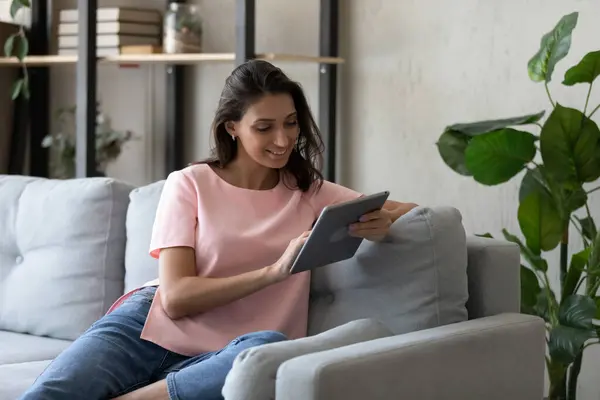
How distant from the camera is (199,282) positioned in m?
2.19

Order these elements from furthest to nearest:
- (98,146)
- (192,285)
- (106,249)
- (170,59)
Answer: (98,146) < (170,59) < (106,249) < (192,285)

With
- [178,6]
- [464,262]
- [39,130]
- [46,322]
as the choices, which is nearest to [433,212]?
[464,262]

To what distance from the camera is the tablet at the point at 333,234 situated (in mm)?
2010

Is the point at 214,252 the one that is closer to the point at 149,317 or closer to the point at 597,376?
the point at 149,317

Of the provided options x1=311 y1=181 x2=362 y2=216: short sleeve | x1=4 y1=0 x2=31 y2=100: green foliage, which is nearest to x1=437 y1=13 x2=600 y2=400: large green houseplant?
x1=311 y1=181 x2=362 y2=216: short sleeve

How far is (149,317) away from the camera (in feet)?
7.32

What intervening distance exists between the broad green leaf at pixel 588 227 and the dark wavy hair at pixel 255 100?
828 mm

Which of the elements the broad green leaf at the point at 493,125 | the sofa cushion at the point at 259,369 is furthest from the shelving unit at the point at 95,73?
the sofa cushion at the point at 259,369

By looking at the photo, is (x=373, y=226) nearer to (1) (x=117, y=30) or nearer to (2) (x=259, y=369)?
(2) (x=259, y=369)

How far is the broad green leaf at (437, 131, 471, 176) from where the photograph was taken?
283 centimetres

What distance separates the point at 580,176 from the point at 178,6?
59.2 inches

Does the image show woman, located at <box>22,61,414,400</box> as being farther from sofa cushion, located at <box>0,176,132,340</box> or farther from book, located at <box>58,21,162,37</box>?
book, located at <box>58,21,162,37</box>

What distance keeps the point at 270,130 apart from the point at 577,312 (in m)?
0.92

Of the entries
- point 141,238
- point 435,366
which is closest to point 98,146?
point 141,238
